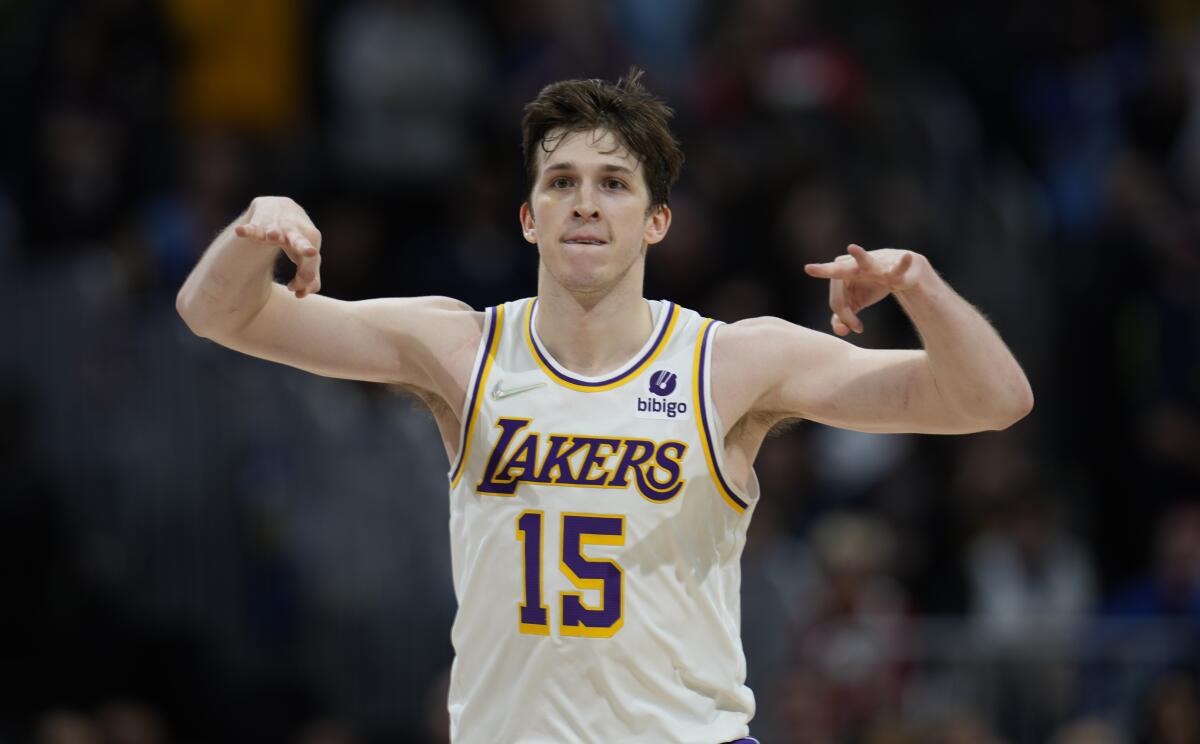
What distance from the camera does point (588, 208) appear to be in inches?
293

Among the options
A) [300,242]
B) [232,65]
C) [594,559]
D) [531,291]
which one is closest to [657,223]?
[594,559]

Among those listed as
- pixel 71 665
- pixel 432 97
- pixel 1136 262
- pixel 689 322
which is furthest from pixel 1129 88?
pixel 689 322

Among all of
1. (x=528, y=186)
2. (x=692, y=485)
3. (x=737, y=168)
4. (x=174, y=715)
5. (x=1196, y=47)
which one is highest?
(x=1196, y=47)

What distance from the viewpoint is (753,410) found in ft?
25.3

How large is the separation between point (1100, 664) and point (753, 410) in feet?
24.0

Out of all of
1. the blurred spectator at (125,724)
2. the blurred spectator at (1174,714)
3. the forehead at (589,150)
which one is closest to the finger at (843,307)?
the forehead at (589,150)

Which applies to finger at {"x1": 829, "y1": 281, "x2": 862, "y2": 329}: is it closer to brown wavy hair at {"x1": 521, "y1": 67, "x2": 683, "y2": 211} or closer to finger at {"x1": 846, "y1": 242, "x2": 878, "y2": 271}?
finger at {"x1": 846, "y1": 242, "x2": 878, "y2": 271}

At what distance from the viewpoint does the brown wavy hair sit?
7.58 m

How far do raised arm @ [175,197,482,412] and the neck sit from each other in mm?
334

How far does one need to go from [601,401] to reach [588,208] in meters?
0.72

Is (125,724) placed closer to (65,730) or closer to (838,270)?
(65,730)

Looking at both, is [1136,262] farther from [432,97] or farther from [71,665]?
[71,665]

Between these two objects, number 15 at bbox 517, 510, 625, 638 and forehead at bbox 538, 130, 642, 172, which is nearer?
number 15 at bbox 517, 510, 625, 638

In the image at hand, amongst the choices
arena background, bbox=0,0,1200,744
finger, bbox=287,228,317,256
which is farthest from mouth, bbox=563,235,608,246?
arena background, bbox=0,0,1200,744
